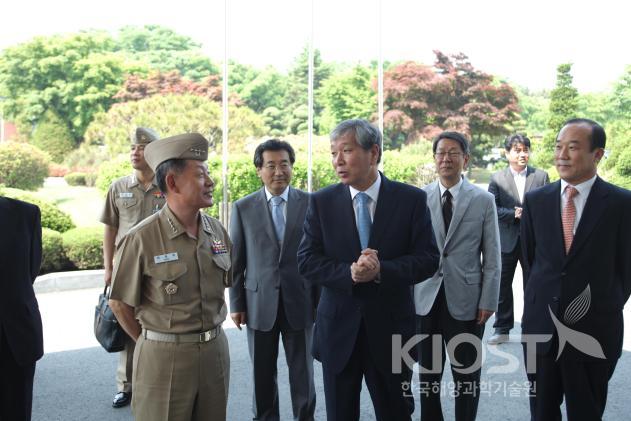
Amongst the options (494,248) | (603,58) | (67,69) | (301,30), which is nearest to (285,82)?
(301,30)

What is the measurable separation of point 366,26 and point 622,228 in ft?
92.5

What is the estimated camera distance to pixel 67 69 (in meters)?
25.5

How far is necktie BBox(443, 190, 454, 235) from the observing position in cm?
376

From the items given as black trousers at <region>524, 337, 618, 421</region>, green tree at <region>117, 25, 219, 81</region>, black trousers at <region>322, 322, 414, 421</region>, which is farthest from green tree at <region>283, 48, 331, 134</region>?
black trousers at <region>322, 322, 414, 421</region>

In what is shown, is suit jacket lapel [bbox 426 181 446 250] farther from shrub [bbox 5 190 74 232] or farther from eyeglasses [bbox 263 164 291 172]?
shrub [bbox 5 190 74 232]

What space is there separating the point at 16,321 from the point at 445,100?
19656mm

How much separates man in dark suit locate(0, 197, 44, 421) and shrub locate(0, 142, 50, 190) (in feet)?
44.1

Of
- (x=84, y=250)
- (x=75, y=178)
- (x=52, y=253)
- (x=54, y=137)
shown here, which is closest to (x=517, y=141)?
(x=84, y=250)

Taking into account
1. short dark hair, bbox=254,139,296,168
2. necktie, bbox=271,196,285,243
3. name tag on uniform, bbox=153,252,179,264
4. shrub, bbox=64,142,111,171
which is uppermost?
shrub, bbox=64,142,111,171

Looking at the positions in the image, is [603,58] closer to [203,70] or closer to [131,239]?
[203,70]

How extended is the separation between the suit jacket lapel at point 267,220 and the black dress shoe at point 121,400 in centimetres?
159

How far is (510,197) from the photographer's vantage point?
19.1 ft

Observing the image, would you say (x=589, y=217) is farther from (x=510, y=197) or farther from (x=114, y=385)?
(x=114, y=385)

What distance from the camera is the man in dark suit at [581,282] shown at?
2979 mm
